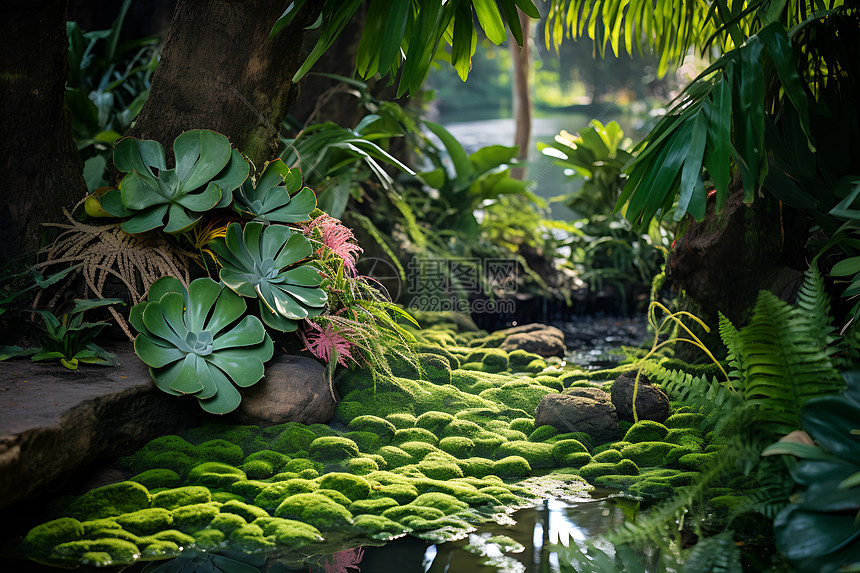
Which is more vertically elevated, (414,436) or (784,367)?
(784,367)

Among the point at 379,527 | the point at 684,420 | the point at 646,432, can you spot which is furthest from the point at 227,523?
the point at 684,420

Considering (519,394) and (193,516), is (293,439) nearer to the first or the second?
(193,516)

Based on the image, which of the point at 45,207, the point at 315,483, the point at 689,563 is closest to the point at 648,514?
the point at 689,563

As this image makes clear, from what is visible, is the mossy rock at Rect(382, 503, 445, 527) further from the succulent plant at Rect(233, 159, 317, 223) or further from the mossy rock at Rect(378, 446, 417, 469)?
the succulent plant at Rect(233, 159, 317, 223)

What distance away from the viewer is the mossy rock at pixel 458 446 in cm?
225

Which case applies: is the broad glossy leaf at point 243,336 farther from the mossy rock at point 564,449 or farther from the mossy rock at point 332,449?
the mossy rock at point 564,449

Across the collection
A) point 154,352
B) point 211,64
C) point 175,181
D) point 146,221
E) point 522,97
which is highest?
point 522,97

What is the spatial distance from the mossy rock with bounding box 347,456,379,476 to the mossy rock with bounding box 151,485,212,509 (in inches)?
18.3

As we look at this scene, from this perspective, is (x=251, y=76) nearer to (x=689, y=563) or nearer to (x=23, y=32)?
(x=23, y=32)

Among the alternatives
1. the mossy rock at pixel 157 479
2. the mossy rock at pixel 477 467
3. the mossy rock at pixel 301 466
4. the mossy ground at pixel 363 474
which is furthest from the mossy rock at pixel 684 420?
the mossy rock at pixel 157 479

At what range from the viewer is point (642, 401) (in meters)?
2.44

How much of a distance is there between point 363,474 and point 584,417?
2.97 feet

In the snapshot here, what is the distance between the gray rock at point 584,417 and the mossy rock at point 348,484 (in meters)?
0.85

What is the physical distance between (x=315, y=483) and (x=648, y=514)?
39.6 inches
